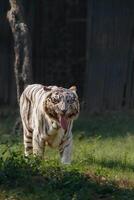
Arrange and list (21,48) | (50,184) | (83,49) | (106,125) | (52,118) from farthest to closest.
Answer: (83,49) → (106,125) → (21,48) → (52,118) → (50,184)

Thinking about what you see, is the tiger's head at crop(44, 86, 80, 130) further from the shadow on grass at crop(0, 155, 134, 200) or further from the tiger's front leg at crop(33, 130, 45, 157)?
the shadow on grass at crop(0, 155, 134, 200)

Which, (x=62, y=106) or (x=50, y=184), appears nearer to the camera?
(x=50, y=184)

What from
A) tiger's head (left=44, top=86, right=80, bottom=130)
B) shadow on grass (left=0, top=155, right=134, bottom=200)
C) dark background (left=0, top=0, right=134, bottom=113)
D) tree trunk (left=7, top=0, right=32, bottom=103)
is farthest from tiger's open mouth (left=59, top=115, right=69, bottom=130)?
dark background (left=0, top=0, right=134, bottom=113)

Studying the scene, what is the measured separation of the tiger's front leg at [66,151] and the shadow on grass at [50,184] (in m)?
1.03

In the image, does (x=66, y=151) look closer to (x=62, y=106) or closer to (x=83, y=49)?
(x=62, y=106)

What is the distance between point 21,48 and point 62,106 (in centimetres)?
405

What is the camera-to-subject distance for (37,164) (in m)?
9.61

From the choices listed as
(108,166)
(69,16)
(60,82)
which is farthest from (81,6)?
(108,166)

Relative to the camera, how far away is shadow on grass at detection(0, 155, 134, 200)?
873 cm

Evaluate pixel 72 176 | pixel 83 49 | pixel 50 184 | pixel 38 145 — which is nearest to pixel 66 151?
pixel 38 145

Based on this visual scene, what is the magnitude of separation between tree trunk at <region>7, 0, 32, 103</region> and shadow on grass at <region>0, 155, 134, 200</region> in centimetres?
448

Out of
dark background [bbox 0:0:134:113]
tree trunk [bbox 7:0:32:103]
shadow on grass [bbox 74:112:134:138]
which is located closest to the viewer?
tree trunk [bbox 7:0:32:103]

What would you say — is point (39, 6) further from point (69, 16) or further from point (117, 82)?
point (117, 82)

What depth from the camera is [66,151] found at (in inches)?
423
